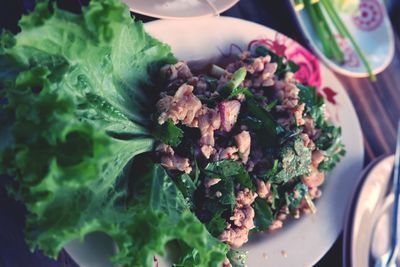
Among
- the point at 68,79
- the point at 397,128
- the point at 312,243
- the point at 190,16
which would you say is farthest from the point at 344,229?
the point at 68,79

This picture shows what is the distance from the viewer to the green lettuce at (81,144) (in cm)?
102

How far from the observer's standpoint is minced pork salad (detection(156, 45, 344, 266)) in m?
1.46

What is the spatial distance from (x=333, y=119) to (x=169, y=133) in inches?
31.6

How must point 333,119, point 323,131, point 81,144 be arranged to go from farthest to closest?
point 333,119, point 323,131, point 81,144

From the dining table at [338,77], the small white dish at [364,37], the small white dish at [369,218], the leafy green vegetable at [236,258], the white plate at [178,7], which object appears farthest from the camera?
the small white dish at [364,37]

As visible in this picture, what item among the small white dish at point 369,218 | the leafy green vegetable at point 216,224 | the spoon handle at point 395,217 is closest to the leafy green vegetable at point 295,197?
the small white dish at point 369,218

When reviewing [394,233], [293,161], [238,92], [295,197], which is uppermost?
[238,92]

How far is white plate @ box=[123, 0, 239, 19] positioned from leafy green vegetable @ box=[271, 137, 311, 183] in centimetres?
53

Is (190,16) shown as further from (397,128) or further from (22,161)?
(397,128)

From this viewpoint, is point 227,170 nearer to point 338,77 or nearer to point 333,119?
point 333,119

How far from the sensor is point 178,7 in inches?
66.8

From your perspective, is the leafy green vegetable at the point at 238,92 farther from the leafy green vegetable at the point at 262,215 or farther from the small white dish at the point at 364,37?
the small white dish at the point at 364,37

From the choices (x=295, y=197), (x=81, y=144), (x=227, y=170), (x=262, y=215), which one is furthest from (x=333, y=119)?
(x=81, y=144)

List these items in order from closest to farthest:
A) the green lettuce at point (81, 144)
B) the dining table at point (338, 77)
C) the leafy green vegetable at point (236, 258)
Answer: the green lettuce at point (81, 144), the dining table at point (338, 77), the leafy green vegetable at point (236, 258)
